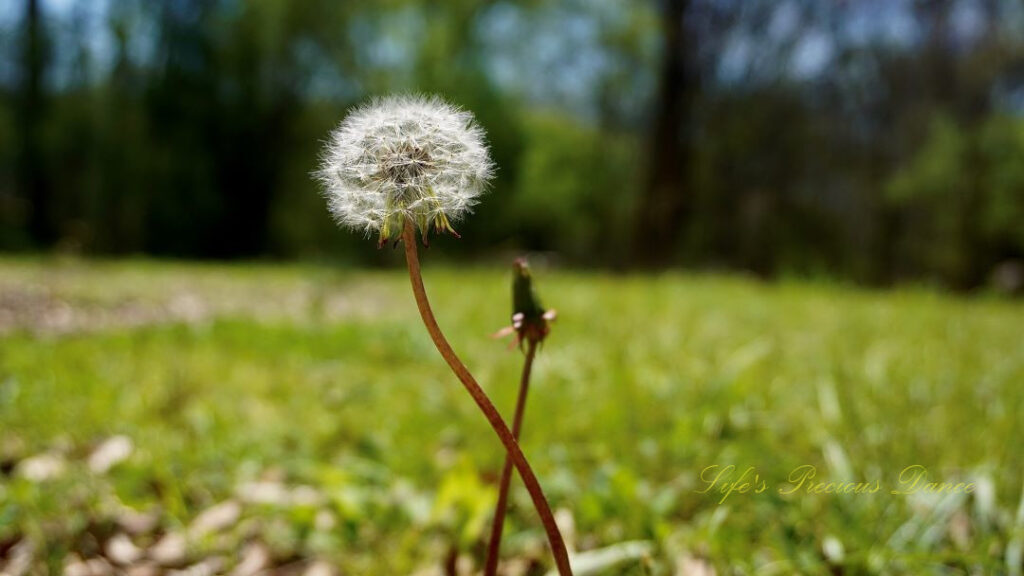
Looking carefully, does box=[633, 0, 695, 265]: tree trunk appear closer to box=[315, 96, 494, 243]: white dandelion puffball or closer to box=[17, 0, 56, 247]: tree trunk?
box=[315, 96, 494, 243]: white dandelion puffball

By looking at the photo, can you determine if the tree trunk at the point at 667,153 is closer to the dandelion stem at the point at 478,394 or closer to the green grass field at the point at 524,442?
the green grass field at the point at 524,442

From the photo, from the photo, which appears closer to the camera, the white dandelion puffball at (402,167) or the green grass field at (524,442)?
the white dandelion puffball at (402,167)

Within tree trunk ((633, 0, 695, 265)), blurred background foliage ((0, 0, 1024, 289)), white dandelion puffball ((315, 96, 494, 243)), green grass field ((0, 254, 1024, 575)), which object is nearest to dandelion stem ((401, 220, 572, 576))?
white dandelion puffball ((315, 96, 494, 243))

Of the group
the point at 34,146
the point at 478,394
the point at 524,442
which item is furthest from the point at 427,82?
the point at 478,394

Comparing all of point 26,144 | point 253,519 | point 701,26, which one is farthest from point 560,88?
point 253,519

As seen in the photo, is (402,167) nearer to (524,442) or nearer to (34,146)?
(524,442)

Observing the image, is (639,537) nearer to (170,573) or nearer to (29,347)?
(170,573)

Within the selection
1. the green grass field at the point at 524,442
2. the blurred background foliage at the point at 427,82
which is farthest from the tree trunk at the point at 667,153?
the green grass field at the point at 524,442
